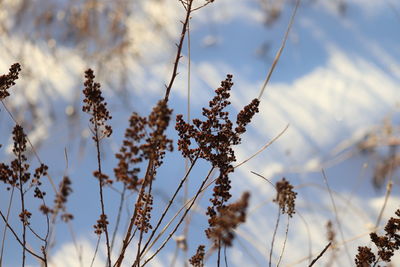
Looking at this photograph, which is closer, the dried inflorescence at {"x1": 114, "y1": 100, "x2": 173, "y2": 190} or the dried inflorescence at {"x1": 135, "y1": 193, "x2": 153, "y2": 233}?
the dried inflorescence at {"x1": 114, "y1": 100, "x2": 173, "y2": 190}

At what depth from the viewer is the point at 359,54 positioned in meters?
2.67

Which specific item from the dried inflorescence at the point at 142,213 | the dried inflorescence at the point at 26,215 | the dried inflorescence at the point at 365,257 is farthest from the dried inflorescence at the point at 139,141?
the dried inflorescence at the point at 365,257

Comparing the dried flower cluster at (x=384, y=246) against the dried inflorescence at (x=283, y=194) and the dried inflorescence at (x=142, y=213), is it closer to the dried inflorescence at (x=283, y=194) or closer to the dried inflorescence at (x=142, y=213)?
the dried inflorescence at (x=283, y=194)

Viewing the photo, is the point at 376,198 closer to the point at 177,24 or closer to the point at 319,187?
the point at 319,187

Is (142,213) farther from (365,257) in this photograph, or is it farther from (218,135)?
(365,257)

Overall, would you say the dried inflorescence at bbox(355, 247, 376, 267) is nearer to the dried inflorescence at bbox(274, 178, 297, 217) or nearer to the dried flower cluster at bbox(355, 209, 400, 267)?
the dried flower cluster at bbox(355, 209, 400, 267)

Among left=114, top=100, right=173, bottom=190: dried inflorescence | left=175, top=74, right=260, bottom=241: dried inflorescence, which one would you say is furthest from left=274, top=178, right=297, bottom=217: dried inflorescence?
left=114, top=100, right=173, bottom=190: dried inflorescence

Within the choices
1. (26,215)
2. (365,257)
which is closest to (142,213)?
(26,215)

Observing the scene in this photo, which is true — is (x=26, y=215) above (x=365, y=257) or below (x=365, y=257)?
above

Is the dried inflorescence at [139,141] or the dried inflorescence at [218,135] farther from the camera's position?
Result: the dried inflorescence at [218,135]

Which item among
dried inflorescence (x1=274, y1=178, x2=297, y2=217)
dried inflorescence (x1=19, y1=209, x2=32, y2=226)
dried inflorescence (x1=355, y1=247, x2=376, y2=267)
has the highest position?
dried inflorescence (x1=19, y1=209, x2=32, y2=226)

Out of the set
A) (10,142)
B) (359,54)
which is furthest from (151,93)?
(359,54)

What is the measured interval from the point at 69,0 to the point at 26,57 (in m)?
0.52

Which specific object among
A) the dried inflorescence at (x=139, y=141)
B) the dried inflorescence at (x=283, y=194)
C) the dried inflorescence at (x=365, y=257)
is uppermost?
the dried inflorescence at (x=139, y=141)
